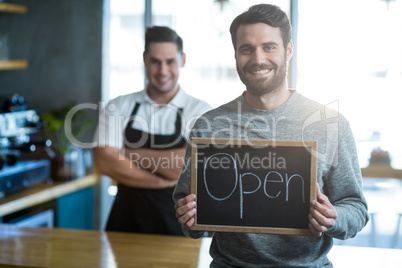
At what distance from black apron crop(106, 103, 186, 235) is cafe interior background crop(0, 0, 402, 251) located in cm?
87

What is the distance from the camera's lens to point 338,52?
315 cm

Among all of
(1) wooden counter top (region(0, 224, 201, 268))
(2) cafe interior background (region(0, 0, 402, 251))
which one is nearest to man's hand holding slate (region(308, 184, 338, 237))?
(1) wooden counter top (region(0, 224, 201, 268))

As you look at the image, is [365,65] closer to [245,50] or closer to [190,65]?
[190,65]

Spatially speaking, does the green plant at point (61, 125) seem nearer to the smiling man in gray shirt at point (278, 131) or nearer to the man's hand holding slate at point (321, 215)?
the smiling man in gray shirt at point (278, 131)

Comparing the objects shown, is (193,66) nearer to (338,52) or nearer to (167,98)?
(338,52)

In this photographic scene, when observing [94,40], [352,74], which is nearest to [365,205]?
[352,74]

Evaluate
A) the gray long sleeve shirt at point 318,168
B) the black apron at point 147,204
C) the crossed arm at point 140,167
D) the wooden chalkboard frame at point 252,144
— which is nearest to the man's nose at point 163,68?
the black apron at point 147,204

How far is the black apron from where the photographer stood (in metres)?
1.97

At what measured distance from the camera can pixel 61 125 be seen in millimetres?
3555

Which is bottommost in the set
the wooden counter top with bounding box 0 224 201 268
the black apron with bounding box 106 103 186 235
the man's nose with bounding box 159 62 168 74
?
the wooden counter top with bounding box 0 224 201 268

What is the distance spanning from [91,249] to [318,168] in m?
0.92

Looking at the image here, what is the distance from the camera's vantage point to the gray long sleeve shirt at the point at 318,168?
129 cm

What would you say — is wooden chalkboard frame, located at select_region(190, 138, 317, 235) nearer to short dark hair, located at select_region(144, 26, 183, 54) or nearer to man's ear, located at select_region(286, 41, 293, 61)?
man's ear, located at select_region(286, 41, 293, 61)

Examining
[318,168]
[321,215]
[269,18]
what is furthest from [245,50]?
[321,215]
